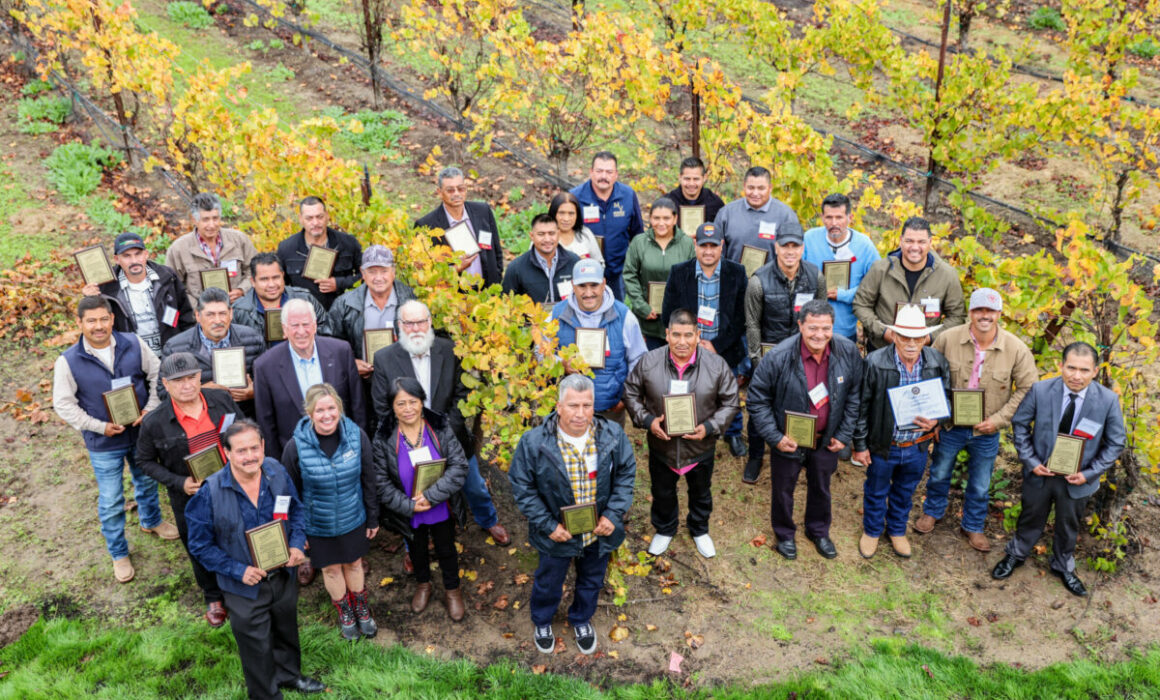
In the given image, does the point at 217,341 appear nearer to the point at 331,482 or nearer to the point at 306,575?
the point at 331,482

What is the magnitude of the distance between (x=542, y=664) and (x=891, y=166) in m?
10.5

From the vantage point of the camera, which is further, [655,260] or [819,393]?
[655,260]

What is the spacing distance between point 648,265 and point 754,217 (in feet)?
3.71

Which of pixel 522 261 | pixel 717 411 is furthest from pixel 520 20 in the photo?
pixel 717 411

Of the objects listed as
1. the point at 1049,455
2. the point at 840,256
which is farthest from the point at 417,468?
the point at 1049,455

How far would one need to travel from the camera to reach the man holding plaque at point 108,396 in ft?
19.1

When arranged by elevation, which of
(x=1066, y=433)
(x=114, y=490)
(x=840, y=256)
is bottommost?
(x=114, y=490)

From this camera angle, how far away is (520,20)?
397 inches

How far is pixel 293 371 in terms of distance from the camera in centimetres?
579

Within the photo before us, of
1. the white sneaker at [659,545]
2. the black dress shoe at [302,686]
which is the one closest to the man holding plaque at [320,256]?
the black dress shoe at [302,686]

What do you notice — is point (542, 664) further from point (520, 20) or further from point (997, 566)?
point (520, 20)

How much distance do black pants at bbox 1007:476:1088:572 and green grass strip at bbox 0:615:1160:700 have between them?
0.81 meters

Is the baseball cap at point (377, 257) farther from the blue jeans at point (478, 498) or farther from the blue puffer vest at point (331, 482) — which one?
the blue jeans at point (478, 498)

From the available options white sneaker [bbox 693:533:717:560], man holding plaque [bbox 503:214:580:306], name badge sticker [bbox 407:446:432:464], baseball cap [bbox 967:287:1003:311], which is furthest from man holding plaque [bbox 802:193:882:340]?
name badge sticker [bbox 407:446:432:464]
